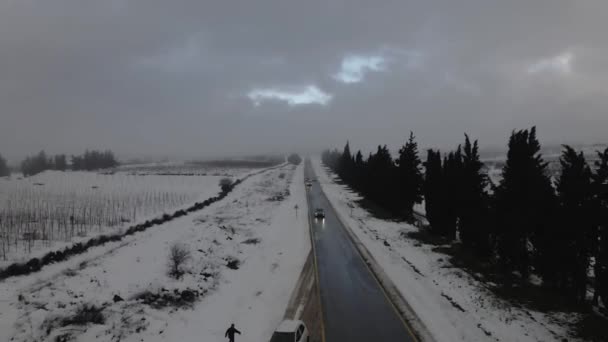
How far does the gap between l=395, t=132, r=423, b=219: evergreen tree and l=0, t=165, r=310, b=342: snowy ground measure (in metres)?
19.6

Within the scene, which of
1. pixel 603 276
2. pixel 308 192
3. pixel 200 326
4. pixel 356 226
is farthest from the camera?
pixel 308 192

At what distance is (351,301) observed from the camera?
19.7 meters

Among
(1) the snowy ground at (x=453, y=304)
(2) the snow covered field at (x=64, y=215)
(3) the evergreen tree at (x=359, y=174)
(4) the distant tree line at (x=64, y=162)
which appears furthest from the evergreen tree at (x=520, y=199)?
(4) the distant tree line at (x=64, y=162)

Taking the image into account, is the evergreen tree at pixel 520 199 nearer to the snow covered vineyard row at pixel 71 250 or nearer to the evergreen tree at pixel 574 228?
the evergreen tree at pixel 574 228

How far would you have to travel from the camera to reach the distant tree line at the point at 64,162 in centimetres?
14440

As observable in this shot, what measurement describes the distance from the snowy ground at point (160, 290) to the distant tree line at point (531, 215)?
14701mm

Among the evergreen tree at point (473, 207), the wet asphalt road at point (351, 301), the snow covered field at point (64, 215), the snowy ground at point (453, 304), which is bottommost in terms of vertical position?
the wet asphalt road at point (351, 301)

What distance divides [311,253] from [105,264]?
15.2m

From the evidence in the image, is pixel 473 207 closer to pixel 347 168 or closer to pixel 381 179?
pixel 381 179

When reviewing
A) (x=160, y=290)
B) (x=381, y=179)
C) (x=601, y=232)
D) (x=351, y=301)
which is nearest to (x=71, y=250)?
(x=160, y=290)

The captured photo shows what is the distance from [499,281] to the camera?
917 inches

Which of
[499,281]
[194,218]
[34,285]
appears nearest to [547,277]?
[499,281]

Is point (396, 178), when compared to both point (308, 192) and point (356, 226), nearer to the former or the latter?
point (356, 226)

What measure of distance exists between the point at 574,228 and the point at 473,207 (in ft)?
36.0
